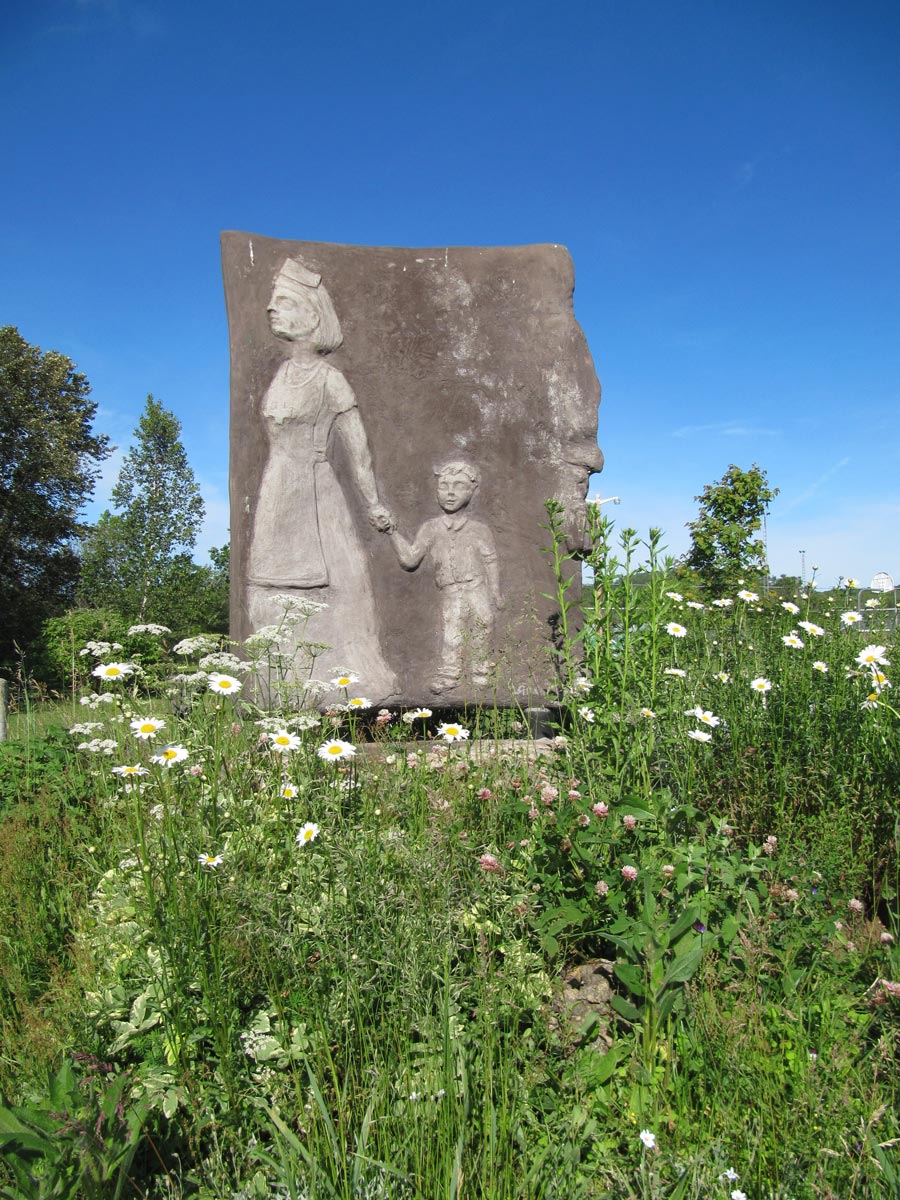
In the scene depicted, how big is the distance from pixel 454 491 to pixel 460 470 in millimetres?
137

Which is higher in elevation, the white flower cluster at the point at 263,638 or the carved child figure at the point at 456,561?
the carved child figure at the point at 456,561

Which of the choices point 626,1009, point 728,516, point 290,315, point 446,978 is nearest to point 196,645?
point 446,978

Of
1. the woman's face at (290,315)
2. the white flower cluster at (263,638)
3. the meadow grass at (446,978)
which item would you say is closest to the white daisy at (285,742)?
the meadow grass at (446,978)

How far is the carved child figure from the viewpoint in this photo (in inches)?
181

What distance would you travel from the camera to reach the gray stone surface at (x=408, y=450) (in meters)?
4.50

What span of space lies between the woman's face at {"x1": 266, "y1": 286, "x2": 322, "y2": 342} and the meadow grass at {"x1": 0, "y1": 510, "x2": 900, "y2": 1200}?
229 cm

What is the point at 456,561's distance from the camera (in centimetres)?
465

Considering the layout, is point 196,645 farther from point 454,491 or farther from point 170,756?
point 454,491

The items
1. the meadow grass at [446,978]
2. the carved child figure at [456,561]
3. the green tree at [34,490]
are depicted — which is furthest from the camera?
the green tree at [34,490]

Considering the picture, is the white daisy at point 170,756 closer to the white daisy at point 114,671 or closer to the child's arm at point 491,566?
the white daisy at point 114,671

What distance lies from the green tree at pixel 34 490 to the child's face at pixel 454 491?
15.9 meters

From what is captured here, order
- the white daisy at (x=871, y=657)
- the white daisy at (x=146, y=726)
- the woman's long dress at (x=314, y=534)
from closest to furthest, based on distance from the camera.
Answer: the white daisy at (x=146, y=726)
the white daisy at (x=871, y=657)
the woman's long dress at (x=314, y=534)

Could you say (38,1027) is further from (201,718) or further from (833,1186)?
(833,1186)

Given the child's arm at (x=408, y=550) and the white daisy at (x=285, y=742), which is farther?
the child's arm at (x=408, y=550)
